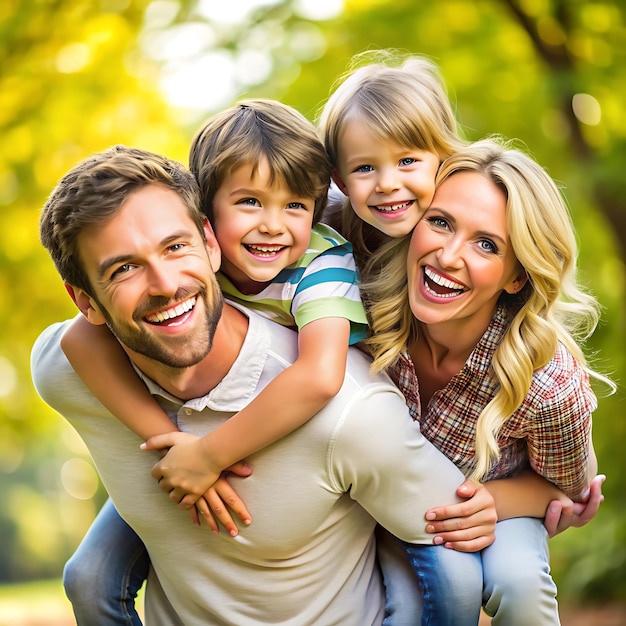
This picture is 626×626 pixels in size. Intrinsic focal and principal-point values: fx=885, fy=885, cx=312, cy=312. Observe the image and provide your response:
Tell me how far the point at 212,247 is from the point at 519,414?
1027 mm

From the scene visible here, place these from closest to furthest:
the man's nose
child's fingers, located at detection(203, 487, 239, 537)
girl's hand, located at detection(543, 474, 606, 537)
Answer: the man's nose → child's fingers, located at detection(203, 487, 239, 537) → girl's hand, located at detection(543, 474, 606, 537)

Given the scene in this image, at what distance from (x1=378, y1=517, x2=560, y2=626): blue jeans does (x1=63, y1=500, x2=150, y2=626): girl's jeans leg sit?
88 centimetres

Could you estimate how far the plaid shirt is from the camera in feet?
8.52

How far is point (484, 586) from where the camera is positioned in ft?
8.52

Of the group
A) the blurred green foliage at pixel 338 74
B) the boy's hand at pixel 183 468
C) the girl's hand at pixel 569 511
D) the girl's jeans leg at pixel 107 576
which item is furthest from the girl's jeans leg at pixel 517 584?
the blurred green foliage at pixel 338 74

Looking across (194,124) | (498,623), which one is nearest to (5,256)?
(194,124)

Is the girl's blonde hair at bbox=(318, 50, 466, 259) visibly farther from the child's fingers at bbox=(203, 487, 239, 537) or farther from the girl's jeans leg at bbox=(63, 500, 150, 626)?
the girl's jeans leg at bbox=(63, 500, 150, 626)

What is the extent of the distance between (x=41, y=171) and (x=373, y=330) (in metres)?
5.09

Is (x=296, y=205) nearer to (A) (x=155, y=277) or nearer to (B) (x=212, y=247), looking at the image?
(B) (x=212, y=247)

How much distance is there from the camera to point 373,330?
2748 millimetres

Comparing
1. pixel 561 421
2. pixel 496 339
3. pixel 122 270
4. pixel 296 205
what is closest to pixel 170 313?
pixel 122 270

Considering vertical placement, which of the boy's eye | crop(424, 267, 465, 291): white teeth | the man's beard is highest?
the boy's eye

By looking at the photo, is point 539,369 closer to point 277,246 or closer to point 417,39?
point 277,246

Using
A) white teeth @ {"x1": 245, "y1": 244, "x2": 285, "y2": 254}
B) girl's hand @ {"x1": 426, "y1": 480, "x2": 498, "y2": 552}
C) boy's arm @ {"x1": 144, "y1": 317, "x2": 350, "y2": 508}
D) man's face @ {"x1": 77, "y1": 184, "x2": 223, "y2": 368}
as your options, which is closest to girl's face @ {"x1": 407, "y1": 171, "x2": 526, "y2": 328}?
boy's arm @ {"x1": 144, "y1": 317, "x2": 350, "y2": 508}
